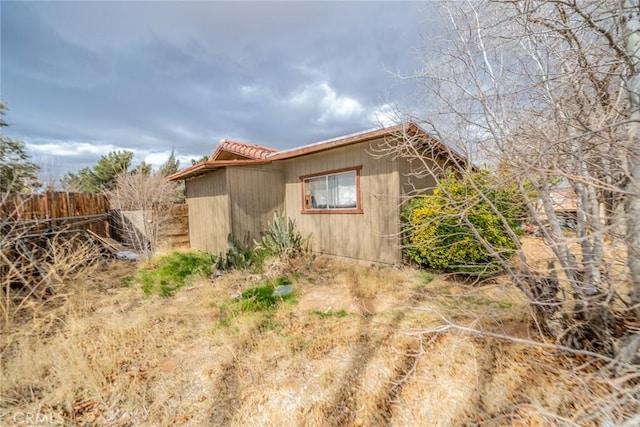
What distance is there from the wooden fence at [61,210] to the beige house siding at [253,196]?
382cm

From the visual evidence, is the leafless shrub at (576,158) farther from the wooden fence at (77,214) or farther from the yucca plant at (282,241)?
the wooden fence at (77,214)

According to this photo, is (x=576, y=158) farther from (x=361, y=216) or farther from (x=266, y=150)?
(x=266, y=150)

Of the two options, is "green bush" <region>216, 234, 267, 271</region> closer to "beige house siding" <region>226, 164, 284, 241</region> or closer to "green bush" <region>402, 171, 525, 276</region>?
"beige house siding" <region>226, 164, 284, 241</region>

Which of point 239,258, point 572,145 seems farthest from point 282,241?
point 572,145

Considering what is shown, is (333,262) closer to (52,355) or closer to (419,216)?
(419,216)

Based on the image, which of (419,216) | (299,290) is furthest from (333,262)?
(419,216)

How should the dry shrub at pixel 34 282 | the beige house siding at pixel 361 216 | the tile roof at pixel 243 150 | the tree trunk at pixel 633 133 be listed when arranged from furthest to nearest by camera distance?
1. the tile roof at pixel 243 150
2. the beige house siding at pixel 361 216
3. the dry shrub at pixel 34 282
4. the tree trunk at pixel 633 133

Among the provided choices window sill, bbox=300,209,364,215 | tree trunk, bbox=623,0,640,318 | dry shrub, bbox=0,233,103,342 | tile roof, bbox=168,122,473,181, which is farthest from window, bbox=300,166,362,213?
dry shrub, bbox=0,233,103,342

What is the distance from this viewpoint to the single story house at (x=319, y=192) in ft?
19.3

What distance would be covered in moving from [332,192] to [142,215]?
6.99 metres

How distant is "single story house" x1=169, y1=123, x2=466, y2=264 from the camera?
19.3 ft

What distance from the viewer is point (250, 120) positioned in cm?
1977

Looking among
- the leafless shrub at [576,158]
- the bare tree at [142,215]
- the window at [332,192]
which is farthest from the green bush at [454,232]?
the bare tree at [142,215]

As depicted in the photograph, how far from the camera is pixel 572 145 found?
2.20 meters
